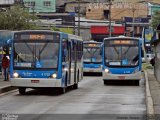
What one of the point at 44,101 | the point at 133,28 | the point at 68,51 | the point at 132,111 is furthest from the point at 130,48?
the point at 133,28

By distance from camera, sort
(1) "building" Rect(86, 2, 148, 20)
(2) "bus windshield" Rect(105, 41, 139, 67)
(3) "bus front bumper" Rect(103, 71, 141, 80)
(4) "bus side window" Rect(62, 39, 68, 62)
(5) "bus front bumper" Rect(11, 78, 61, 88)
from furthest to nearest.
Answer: (1) "building" Rect(86, 2, 148, 20)
(2) "bus windshield" Rect(105, 41, 139, 67)
(3) "bus front bumper" Rect(103, 71, 141, 80)
(4) "bus side window" Rect(62, 39, 68, 62)
(5) "bus front bumper" Rect(11, 78, 61, 88)

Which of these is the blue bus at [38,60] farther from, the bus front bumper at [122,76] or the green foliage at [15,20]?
the green foliage at [15,20]

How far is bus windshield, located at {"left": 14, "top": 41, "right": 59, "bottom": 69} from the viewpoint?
23156 millimetres

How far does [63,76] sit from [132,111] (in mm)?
7558

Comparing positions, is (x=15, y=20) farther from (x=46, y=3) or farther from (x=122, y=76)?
(x=46, y=3)

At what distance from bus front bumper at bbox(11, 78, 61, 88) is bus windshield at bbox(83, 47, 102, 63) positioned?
24833 mm

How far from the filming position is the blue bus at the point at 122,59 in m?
32.9

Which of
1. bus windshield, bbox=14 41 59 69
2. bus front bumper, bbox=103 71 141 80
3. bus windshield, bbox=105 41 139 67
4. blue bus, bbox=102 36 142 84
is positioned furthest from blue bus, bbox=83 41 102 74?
bus windshield, bbox=14 41 59 69

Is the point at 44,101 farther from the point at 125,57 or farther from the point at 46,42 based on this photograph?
the point at 125,57

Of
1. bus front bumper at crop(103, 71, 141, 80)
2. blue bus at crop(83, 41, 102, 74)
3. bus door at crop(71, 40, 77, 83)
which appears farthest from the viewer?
blue bus at crop(83, 41, 102, 74)

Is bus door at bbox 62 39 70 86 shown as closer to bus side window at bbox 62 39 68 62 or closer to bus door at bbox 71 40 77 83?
bus side window at bbox 62 39 68 62

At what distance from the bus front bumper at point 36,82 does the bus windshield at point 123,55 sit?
10621 mm

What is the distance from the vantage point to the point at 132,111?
16688 millimetres

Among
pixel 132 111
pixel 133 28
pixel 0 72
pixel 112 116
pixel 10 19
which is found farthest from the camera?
pixel 133 28
